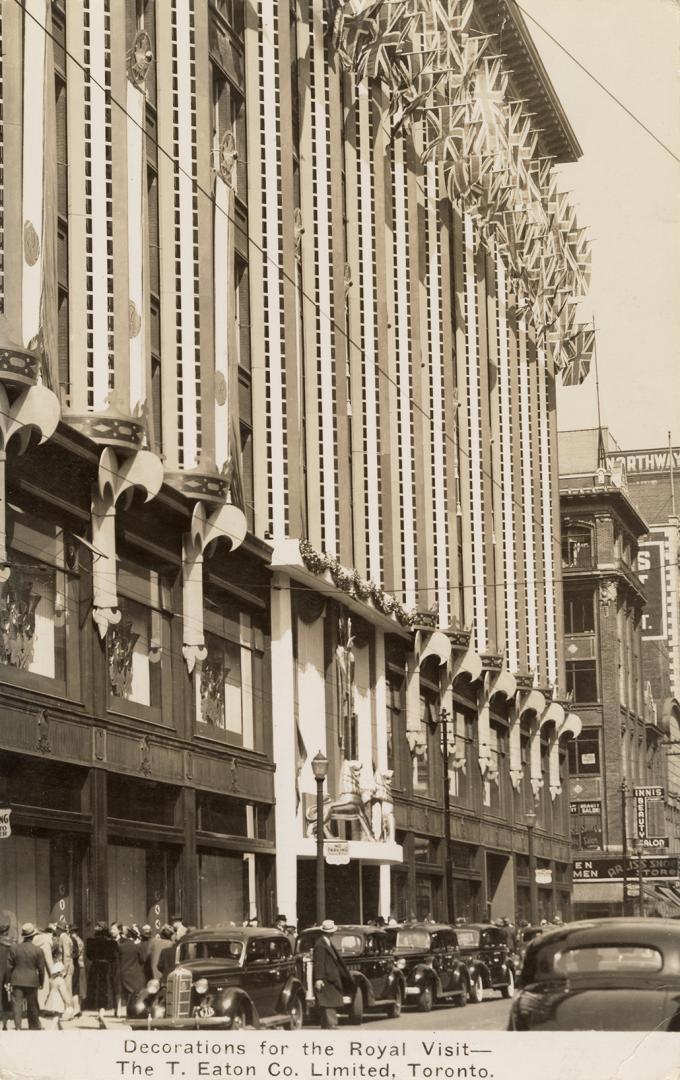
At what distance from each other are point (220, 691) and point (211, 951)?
18.8 m

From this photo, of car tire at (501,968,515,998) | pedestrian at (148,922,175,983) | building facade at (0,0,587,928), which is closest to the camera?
pedestrian at (148,922,175,983)

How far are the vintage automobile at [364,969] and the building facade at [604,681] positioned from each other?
64.7 m

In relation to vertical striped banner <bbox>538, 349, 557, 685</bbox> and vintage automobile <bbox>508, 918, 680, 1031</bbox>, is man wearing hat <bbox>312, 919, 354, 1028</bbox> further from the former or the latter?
vertical striped banner <bbox>538, 349, 557, 685</bbox>

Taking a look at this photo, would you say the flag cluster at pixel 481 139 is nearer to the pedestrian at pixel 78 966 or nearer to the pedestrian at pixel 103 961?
the pedestrian at pixel 103 961

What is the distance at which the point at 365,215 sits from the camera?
187ft

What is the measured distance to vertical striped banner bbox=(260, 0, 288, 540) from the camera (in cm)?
5000

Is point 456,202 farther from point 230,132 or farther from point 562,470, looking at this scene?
point 562,470

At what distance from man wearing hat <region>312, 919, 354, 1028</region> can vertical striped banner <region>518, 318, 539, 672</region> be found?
41159 mm

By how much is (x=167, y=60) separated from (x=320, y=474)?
47.2ft

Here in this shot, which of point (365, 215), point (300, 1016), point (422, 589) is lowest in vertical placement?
point (300, 1016)

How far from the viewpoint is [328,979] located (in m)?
28.5

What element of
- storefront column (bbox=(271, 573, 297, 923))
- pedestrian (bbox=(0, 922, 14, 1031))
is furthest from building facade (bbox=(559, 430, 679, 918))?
pedestrian (bbox=(0, 922, 14, 1031))

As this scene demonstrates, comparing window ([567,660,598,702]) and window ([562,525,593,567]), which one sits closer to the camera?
window ([567,660,598,702])

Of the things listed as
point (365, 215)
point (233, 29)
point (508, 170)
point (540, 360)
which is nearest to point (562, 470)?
point (540, 360)
